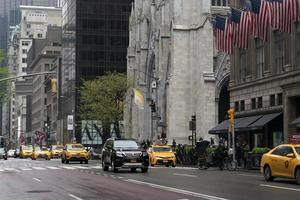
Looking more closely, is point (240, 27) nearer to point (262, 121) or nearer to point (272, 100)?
point (272, 100)

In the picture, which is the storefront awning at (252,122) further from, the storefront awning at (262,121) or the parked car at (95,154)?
the parked car at (95,154)

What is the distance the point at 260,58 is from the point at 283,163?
25090mm

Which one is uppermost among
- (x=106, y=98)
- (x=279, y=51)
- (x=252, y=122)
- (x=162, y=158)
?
(x=279, y=51)

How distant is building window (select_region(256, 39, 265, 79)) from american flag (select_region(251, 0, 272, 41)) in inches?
115

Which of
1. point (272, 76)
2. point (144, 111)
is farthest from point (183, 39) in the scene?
point (272, 76)

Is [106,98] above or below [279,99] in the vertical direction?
above

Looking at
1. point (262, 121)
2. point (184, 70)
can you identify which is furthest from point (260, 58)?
point (184, 70)

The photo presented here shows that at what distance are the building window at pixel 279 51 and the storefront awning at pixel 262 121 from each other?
3.32 metres

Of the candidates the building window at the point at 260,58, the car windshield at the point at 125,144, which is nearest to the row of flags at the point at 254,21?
the building window at the point at 260,58

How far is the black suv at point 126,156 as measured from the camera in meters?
32.1

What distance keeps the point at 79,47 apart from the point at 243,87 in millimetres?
69474

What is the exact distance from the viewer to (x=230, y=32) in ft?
159

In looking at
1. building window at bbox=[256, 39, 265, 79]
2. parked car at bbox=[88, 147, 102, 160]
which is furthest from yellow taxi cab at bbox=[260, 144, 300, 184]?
parked car at bbox=[88, 147, 102, 160]

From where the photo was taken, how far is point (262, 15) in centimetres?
4147
